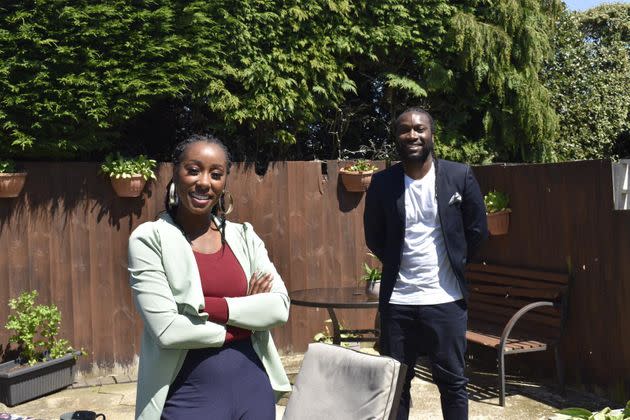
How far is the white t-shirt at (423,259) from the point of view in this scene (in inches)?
128

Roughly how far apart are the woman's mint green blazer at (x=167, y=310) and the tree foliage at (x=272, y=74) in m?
3.70

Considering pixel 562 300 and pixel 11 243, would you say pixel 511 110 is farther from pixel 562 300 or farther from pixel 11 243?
pixel 11 243

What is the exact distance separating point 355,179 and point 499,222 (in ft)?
4.68

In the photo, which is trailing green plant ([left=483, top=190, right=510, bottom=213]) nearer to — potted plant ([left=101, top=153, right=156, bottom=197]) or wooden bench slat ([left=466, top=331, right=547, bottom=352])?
wooden bench slat ([left=466, top=331, right=547, bottom=352])

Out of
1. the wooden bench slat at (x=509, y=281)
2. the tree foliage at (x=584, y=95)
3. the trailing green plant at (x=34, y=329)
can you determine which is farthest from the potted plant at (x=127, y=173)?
the tree foliage at (x=584, y=95)

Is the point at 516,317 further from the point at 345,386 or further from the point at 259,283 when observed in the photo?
the point at 259,283

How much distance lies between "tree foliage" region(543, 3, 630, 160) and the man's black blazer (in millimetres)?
6493

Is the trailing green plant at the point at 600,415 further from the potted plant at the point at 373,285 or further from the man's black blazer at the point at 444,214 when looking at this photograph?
the potted plant at the point at 373,285

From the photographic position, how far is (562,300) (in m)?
5.03

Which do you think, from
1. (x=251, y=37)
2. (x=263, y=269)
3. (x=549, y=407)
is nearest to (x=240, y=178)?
(x=251, y=37)

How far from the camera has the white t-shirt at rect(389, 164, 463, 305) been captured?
325cm

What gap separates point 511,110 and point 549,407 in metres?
3.34

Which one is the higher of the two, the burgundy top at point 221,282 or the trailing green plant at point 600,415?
the burgundy top at point 221,282

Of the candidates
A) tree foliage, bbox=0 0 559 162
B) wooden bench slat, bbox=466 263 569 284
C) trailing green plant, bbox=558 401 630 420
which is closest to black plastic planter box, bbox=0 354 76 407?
tree foliage, bbox=0 0 559 162
